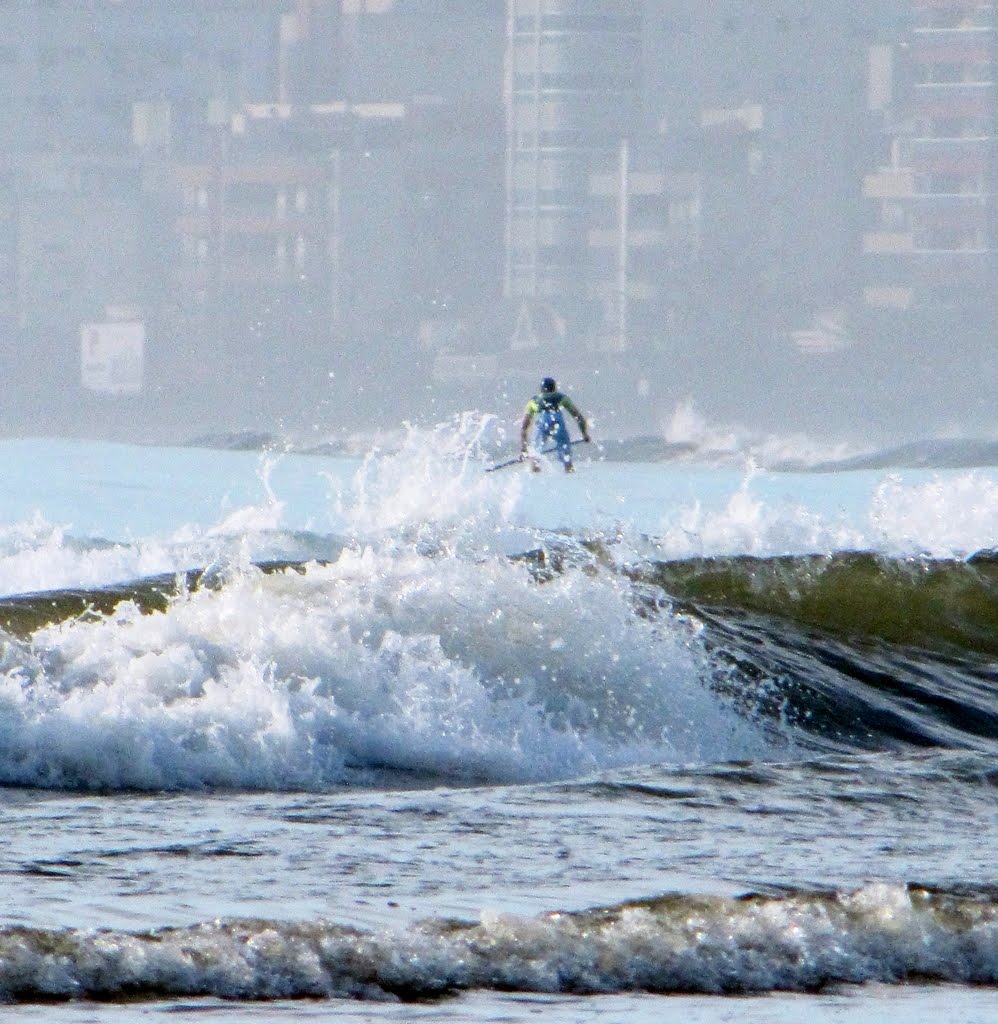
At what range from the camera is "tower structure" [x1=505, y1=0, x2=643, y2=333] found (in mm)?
125875

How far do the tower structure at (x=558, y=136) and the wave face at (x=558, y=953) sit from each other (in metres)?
119

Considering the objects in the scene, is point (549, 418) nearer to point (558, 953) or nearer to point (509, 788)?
point (509, 788)

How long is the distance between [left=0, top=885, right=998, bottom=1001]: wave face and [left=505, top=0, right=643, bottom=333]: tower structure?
389 feet

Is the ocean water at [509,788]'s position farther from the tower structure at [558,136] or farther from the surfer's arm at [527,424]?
the tower structure at [558,136]

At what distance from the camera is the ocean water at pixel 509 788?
4.71m

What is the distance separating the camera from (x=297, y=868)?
5.75 m

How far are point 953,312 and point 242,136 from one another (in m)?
54.6

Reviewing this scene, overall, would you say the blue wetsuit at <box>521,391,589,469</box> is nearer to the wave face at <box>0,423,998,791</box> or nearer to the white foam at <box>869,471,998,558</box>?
the white foam at <box>869,471,998,558</box>

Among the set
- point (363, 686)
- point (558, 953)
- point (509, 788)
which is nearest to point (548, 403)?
point (363, 686)

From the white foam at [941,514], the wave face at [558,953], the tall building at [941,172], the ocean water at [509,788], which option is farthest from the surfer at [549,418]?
the tall building at [941,172]

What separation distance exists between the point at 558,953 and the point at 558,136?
130535mm

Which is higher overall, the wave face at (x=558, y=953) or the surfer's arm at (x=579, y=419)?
the surfer's arm at (x=579, y=419)

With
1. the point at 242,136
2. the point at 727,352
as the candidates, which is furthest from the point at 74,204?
the point at 727,352

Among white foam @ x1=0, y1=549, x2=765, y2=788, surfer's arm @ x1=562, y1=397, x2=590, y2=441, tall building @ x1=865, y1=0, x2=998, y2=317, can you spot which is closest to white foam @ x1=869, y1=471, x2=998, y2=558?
surfer's arm @ x1=562, y1=397, x2=590, y2=441
